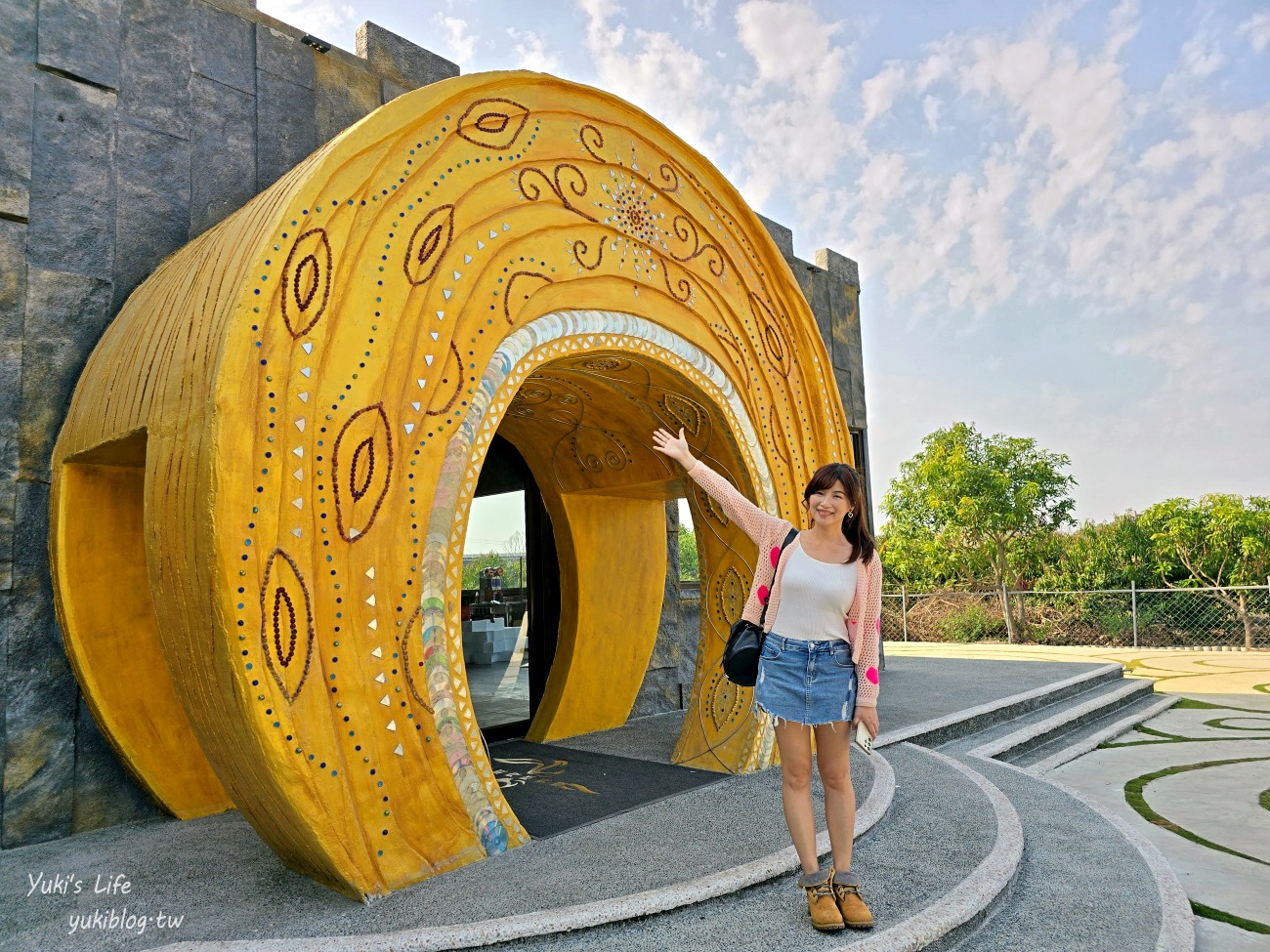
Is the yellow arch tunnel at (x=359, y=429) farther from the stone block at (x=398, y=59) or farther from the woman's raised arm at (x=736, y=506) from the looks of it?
the stone block at (x=398, y=59)

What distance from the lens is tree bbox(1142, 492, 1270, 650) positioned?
1331 centimetres

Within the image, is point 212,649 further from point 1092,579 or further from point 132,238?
point 1092,579

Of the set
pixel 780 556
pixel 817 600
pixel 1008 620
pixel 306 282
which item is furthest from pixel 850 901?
pixel 1008 620

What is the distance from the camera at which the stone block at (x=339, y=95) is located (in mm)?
4621

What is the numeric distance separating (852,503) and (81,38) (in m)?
4.00

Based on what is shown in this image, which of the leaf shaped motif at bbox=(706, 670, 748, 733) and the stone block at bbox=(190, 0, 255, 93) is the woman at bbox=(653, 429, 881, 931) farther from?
the stone block at bbox=(190, 0, 255, 93)

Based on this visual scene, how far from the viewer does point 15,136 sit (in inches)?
141

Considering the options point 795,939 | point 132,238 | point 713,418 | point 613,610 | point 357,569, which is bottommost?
point 795,939

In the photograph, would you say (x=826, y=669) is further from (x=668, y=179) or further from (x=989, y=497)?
(x=989, y=497)

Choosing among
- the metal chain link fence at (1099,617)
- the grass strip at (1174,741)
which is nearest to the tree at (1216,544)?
the metal chain link fence at (1099,617)

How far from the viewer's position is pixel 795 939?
2.49 metres

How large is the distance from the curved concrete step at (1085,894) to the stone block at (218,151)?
453 cm

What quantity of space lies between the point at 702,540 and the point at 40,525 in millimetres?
3379

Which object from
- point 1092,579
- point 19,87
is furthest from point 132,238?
point 1092,579
